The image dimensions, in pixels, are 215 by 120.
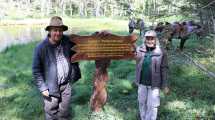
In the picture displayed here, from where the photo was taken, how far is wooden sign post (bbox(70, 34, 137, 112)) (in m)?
8.09

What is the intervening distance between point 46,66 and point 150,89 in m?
2.17

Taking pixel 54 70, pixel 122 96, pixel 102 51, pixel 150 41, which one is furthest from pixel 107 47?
pixel 122 96

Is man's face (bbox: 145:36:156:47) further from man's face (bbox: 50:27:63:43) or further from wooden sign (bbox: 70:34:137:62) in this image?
man's face (bbox: 50:27:63:43)

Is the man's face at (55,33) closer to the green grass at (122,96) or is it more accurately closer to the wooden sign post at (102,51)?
the wooden sign post at (102,51)

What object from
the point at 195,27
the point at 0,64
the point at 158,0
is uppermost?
the point at 158,0

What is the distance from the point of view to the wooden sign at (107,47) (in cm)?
815

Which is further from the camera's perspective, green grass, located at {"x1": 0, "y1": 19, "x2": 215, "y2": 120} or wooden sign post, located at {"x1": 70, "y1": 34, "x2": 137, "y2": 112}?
green grass, located at {"x1": 0, "y1": 19, "x2": 215, "y2": 120}

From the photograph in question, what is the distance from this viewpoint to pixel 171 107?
9500 mm

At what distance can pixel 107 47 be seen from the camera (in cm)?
837

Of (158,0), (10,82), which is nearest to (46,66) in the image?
(158,0)

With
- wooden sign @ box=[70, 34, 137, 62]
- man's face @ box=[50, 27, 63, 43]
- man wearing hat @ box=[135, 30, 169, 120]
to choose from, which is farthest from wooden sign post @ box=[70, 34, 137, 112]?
man's face @ box=[50, 27, 63, 43]

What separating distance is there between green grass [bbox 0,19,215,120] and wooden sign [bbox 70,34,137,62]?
4.45 feet

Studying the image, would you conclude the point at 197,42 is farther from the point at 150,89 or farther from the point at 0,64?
the point at 150,89

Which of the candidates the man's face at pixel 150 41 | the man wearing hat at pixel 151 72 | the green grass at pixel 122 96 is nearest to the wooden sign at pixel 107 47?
the man wearing hat at pixel 151 72
